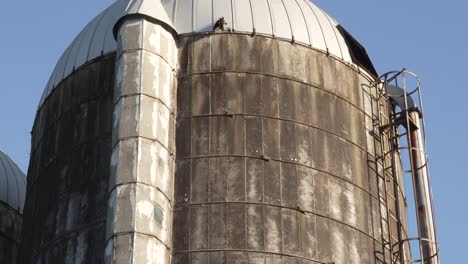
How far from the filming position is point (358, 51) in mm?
31234

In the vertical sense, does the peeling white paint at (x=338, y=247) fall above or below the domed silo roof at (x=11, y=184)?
below

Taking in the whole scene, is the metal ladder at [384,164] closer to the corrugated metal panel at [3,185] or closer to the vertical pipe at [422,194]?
the vertical pipe at [422,194]

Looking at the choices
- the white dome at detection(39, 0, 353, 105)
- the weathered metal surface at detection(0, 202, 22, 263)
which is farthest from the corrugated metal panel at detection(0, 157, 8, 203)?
the white dome at detection(39, 0, 353, 105)

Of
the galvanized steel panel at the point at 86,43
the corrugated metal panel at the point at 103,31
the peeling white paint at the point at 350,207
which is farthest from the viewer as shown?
the galvanized steel panel at the point at 86,43

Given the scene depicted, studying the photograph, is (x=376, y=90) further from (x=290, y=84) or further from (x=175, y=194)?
(x=175, y=194)

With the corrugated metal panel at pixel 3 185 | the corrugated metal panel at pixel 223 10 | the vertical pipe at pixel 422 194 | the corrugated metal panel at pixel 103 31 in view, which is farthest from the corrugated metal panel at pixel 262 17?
the corrugated metal panel at pixel 3 185

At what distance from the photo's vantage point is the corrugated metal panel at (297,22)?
29.6 m

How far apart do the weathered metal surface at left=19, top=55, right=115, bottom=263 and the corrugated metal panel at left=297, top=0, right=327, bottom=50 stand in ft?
18.0

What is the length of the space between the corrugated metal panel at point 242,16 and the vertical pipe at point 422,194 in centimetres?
550

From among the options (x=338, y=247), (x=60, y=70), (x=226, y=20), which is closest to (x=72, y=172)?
(x=60, y=70)

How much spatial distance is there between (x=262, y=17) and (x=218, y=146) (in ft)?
14.1

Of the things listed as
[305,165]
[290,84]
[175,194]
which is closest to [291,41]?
[290,84]

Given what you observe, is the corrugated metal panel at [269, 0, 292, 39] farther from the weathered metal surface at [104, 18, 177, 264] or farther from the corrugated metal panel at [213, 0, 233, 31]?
the weathered metal surface at [104, 18, 177, 264]

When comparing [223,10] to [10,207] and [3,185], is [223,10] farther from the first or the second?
[3,185]
